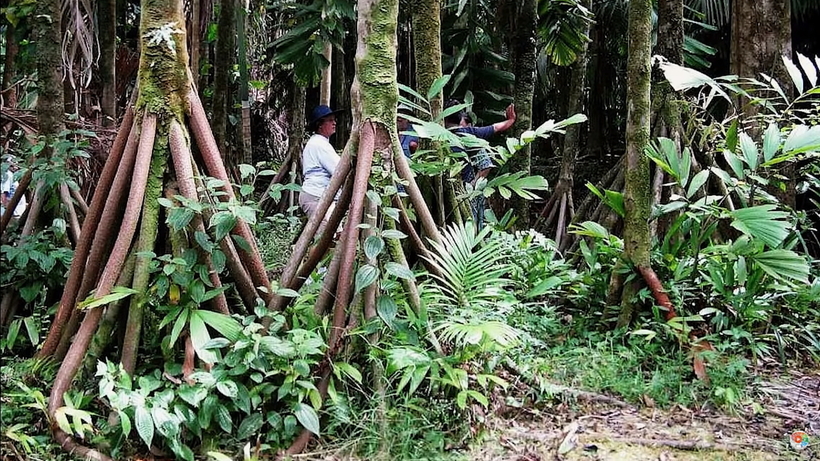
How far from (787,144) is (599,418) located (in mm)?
1726

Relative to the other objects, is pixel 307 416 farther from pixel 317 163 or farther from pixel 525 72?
pixel 525 72

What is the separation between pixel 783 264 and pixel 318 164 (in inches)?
131

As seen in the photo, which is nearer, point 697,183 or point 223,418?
point 223,418

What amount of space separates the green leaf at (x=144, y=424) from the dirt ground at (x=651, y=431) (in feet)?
4.20

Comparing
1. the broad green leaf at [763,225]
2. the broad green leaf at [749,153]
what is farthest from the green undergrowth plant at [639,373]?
the broad green leaf at [749,153]

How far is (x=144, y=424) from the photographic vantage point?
2.66 meters

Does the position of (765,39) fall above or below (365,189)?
above

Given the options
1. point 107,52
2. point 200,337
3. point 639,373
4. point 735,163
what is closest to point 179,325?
point 200,337

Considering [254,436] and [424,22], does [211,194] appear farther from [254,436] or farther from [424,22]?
[424,22]

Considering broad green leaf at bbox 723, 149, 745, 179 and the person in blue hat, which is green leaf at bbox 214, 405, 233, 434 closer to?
the person in blue hat

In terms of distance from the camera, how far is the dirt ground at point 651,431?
3.01 m

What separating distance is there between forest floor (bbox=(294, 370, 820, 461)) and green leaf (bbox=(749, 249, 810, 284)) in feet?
1.90

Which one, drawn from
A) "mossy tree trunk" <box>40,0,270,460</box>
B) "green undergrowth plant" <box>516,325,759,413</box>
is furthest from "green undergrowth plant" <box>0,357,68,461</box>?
"green undergrowth plant" <box>516,325,759,413</box>

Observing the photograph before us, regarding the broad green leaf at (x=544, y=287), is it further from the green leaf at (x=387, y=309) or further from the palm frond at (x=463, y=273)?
the green leaf at (x=387, y=309)
